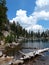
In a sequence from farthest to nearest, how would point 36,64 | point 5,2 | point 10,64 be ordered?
point 5,2 < point 36,64 < point 10,64

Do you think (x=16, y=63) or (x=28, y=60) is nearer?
(x=16, y=63)

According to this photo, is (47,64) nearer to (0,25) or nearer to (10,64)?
(10,64)

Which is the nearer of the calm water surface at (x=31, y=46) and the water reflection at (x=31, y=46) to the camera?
the calm water surface at (x=31, y=46)

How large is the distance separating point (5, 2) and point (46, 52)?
191ft

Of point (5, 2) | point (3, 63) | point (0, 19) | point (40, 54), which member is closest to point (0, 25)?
point (0, 19)

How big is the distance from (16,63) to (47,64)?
23.3 feet

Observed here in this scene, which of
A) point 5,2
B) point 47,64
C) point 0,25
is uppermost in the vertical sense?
point 5,2

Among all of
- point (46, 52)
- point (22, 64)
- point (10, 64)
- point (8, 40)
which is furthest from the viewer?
point (8, 40)

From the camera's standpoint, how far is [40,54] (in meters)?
39.8

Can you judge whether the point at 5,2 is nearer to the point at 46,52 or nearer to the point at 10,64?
the point at 46,52

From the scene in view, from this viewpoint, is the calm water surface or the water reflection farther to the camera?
the water reflection

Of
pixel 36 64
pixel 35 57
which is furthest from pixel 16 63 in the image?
pixel 35 57

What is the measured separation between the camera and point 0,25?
247ft

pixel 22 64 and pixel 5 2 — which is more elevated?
pixel 5 2
